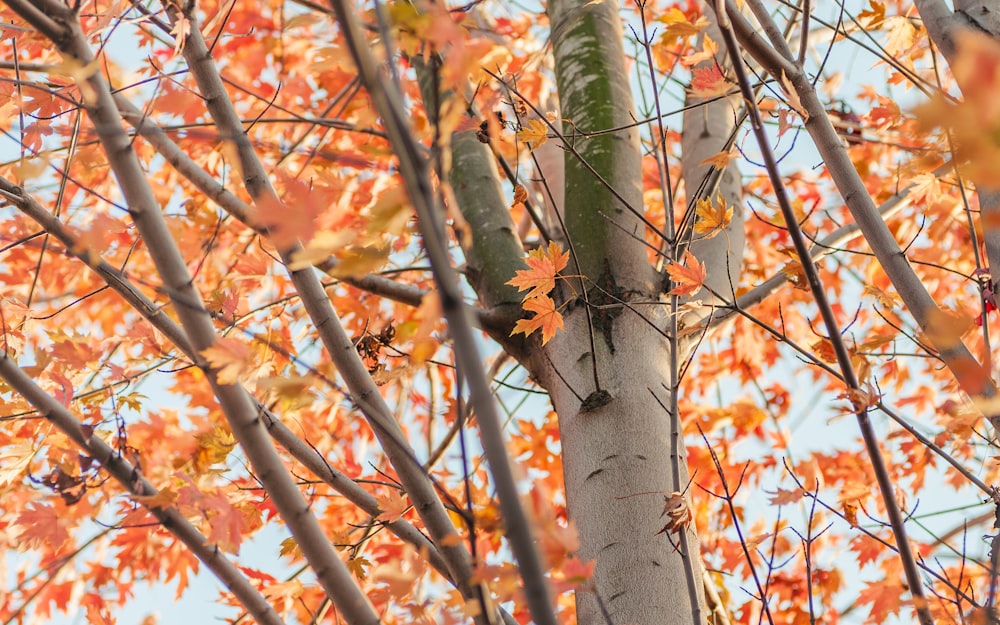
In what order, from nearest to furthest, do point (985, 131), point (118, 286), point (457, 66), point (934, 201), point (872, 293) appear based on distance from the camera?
point (985, 131), point (457, 66), point (118, 286), point (872, 293), point (934, 201)

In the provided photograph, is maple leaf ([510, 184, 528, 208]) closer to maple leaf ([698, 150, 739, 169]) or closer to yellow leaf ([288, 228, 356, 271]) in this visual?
maple leaf ([698, 150, 739, 169])

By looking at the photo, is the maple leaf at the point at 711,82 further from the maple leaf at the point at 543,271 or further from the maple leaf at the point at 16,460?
the maple leaf at the point at 16,460

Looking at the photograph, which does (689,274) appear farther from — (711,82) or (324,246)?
(324,246)

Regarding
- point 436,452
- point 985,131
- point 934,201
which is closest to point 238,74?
point 436,452

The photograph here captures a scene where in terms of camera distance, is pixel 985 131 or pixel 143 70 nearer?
pixel 985 131

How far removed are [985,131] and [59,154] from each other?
2.18 meters

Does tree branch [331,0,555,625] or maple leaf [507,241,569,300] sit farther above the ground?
maple leaf [507,241,569,300]

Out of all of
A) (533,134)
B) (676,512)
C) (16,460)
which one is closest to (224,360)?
(676,512)

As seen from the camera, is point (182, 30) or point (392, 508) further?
point (392, 508)

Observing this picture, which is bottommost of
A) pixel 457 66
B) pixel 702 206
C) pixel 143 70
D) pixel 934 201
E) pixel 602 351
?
pixel 457 66

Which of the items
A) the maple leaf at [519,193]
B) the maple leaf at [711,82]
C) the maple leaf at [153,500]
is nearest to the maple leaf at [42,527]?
the maple leaf at [153,500]

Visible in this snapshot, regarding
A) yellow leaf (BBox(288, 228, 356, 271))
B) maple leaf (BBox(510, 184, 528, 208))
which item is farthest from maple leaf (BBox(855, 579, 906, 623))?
yellow leaf (BBox(288, 228, 356, 271))

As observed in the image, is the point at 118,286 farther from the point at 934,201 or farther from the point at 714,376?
the point at 714,376

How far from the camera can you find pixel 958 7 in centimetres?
137
